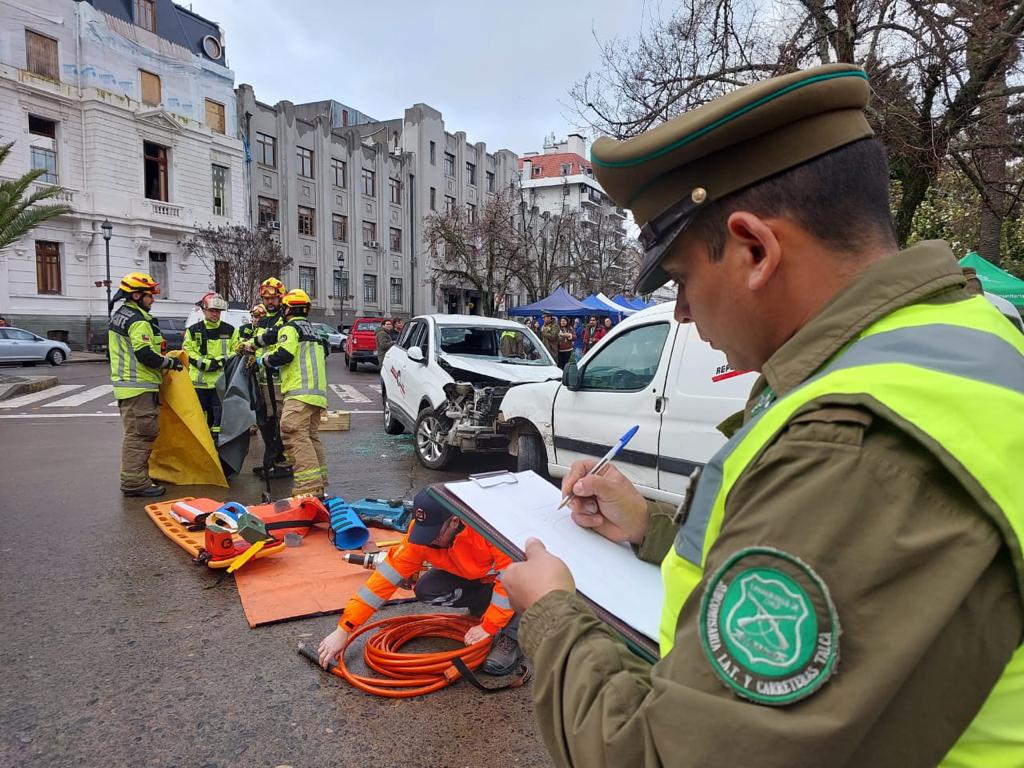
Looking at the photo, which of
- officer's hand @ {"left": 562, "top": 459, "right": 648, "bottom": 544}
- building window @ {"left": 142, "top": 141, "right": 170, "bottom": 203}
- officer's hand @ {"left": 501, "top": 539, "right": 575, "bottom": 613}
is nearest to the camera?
officer's hand @ {"left": 501, "top": 539, "right": 575, "bottom": 613}

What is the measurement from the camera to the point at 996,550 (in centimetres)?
65

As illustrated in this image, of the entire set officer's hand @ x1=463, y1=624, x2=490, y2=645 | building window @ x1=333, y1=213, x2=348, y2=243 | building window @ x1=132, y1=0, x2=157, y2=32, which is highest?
building window @ x1=132, y1=0, x2=157, y2=32

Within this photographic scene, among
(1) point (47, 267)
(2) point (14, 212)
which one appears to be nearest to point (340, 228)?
(1) point (47, 267)

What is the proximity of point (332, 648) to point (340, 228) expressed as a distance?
4277 centimetres

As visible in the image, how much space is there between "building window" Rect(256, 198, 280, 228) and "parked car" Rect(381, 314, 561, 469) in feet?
106

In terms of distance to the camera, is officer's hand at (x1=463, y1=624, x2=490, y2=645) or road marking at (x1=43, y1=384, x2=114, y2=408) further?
road marking at (x1=43, y1=384, x2=114, y2=408)

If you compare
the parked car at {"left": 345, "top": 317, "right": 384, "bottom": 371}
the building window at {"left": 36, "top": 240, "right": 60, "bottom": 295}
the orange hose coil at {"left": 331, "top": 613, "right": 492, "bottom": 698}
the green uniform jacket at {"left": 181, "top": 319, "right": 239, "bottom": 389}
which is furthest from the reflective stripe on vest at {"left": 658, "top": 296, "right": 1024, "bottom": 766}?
the building window at {"left": 36, "top": 240, "right": 60, "bottom": 295}

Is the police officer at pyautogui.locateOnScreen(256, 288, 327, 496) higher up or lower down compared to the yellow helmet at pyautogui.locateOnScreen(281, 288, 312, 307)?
lower down

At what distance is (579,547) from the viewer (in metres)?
1.67

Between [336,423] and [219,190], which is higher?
[219,190]

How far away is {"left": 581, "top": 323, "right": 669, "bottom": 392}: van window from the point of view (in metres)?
5.23

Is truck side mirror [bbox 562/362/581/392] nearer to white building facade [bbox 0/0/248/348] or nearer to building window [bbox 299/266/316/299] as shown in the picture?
white building facade [bbox 0/0/248/348]

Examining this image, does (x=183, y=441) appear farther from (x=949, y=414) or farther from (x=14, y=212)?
(x=14, y=212)

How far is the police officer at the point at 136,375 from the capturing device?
632 centimetres
